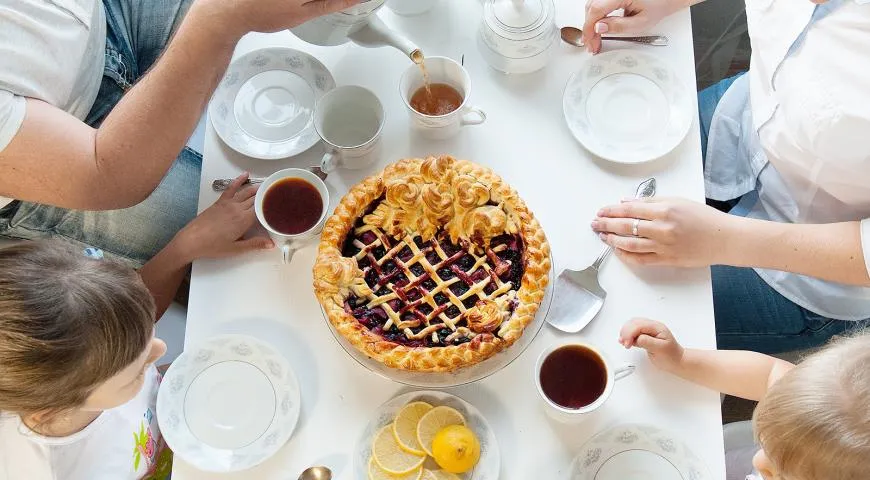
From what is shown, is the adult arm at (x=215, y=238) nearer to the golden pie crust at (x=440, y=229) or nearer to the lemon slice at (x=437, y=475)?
the golden pie crust at (x=440, y=229)

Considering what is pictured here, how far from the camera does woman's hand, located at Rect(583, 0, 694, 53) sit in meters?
1.47

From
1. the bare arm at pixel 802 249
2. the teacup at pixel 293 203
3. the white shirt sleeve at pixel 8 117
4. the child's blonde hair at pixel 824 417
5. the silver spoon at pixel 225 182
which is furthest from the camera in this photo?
the silver spoon at pixel 225 182

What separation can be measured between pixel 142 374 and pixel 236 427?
0.59 feet

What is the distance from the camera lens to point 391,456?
1.25m

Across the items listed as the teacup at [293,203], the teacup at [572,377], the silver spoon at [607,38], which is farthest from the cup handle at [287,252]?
the silver spoon at [607,38]

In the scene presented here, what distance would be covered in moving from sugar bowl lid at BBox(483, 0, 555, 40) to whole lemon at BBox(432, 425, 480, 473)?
725 mm

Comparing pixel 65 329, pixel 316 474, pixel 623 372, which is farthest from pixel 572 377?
pixel 65 329

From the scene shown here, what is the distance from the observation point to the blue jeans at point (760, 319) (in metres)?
1.51

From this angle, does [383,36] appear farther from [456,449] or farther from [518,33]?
[456,449]

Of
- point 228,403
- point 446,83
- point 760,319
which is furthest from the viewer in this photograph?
point 760,319

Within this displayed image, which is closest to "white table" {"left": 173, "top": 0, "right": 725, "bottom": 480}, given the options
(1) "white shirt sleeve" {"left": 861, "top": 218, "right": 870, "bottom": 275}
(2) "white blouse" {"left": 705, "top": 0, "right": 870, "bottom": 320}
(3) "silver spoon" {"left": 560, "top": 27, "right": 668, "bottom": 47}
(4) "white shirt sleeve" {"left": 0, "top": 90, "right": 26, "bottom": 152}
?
(3) "silver spoon" {"left": 560, "top": 27, "right": 668, "bottom": 47}

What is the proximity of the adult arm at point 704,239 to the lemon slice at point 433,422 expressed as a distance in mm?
421

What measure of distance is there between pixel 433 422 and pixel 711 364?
477 mm

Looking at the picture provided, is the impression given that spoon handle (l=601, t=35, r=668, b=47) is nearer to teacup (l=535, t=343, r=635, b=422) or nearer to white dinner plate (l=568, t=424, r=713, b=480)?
teacup (l=535, t=343, r=635, b=422)
